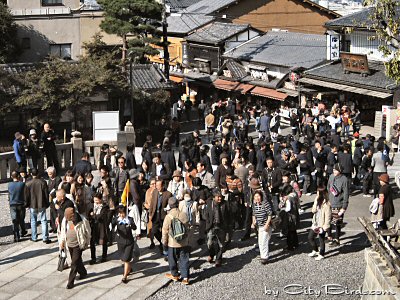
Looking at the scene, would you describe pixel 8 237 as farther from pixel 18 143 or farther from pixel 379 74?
pixel 379 74

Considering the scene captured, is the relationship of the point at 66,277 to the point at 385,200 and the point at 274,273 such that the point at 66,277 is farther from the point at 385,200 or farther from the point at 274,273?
the point at 385,200

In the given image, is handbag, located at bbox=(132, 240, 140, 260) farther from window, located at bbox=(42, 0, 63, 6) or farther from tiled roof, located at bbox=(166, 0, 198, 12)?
tiled roof, located at bbox=(166, 0, 198, 12)

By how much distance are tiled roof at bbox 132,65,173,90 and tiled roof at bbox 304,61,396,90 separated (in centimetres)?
737

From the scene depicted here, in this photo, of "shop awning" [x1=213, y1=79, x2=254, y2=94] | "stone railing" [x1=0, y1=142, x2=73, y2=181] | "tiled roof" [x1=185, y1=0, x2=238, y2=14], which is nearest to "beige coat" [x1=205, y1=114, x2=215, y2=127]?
"stone railing" [x1=0, y1=142, x2=73, y2=181]

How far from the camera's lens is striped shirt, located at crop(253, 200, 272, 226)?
42.7 ft

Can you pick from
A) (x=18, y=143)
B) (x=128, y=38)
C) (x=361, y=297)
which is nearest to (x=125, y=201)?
(x=361, y=297)

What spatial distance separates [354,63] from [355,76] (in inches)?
24.5

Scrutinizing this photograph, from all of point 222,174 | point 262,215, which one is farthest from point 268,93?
Result: point 262,215

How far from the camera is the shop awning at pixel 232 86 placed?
3907 centimetres

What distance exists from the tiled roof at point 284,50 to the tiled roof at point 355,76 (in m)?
1.67

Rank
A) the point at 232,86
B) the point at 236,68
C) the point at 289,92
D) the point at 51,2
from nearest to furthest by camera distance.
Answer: the point at 289,92 → the point at 51,2 → the point at 232,86 → the point at 236,68

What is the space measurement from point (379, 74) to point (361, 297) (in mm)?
20448

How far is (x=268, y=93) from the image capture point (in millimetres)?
36812

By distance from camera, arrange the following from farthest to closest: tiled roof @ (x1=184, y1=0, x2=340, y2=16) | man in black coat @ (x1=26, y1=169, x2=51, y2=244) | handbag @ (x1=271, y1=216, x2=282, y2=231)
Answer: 1. tiled roof @ (x1=184, y1=0, x2=340, y2=16)
2. man in black coat @ (x1=26, y1=169, x2=51, y2=244)
3. handbag @ (x1=271, y1=216, x2=282, y2=231)
